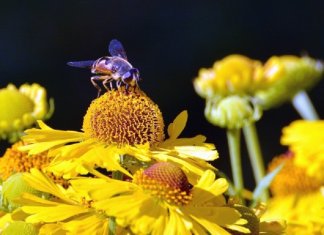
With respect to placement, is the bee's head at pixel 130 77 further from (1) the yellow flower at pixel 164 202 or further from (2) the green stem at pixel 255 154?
(2) the green stem at pixel 255 154

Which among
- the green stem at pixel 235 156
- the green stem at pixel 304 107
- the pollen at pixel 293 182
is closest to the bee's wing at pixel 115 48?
the green stem at pixel 235 156

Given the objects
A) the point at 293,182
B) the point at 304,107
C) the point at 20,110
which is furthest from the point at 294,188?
the point at 20,110

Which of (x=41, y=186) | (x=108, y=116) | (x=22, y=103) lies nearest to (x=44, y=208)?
(x=41, y=186)

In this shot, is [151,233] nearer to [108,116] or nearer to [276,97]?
[108,116]

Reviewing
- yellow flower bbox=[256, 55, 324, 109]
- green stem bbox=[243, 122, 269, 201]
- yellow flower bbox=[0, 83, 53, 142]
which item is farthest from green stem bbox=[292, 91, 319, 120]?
yellow flower bbox=[0, 83, 53, 142]

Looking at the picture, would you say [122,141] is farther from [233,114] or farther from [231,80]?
[231,80]

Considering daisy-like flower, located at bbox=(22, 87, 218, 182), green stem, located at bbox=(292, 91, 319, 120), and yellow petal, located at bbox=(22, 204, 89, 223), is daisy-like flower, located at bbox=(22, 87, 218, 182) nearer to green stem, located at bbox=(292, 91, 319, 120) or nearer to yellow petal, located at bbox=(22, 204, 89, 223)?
yellow petal, located at bbox=(22, 204, 89, 223)
